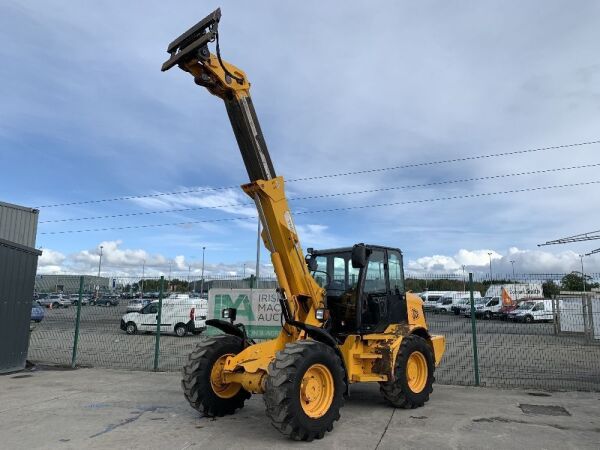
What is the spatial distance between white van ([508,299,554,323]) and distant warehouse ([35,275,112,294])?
10.9 meters

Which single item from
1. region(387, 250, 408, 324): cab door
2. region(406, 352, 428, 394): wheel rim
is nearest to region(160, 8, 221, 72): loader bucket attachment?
region(387, 250, 408, 324): cab door

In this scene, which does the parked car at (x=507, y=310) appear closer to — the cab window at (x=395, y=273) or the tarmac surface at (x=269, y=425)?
the tarmac surface at (x=269, y=425)

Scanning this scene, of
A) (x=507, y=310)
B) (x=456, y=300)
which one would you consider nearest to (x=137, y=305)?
(x=456, y=300)

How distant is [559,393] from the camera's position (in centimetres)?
923

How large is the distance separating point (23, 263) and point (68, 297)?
1369 mm

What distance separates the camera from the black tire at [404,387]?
24.2 ft

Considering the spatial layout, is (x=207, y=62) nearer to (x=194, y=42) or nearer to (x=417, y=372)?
(x=194, y=42)

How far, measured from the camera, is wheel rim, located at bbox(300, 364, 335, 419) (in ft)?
19.6

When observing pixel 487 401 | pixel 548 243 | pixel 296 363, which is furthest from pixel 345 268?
pixel 548 243

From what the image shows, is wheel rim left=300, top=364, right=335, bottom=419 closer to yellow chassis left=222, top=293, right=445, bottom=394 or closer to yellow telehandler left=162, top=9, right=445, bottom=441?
yellow telehandler left=162, top=9, right=445, bottom=441

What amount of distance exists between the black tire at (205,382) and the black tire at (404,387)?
2275 mm

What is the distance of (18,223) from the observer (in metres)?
17.3

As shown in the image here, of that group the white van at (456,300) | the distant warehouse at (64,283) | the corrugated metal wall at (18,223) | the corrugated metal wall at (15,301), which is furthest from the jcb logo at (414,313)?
the corrugated metal wall at (18,223)

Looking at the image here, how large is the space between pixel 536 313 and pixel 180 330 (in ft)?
41.8
